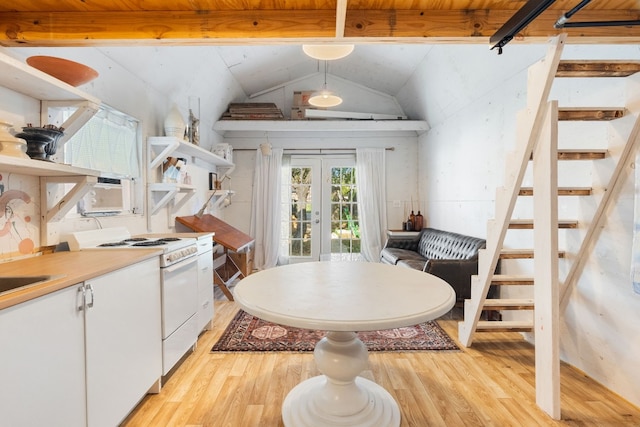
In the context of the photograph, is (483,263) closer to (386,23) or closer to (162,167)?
(386,23)

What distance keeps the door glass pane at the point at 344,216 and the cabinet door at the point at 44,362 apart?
4442 millimetres

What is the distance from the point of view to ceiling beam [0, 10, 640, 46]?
1.74m

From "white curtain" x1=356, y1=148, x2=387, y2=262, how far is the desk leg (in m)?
3.71

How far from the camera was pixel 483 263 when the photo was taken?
2354 millimetres

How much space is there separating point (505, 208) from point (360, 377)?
148 centimetres

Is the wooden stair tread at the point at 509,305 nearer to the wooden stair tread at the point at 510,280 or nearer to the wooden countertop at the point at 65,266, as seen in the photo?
the wooden stair tread at the point at 510,280

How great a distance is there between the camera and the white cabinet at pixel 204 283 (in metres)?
2.65

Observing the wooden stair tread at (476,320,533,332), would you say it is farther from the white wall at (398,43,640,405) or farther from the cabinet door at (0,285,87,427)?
the cabinet door at (0,285,87,427)

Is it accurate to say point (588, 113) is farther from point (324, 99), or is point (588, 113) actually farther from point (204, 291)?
point (204, 291)

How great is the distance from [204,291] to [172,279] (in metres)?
0.65

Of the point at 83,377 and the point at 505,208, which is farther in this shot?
the point at 505,208

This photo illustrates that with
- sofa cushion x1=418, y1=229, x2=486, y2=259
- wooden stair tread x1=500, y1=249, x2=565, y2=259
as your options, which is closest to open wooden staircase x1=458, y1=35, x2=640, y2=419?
wooden stair tread x1=500, y1=249, x2=565, y2=259

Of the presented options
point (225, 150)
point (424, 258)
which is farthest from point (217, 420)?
point (225, 150)

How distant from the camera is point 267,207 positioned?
538 centimetres
